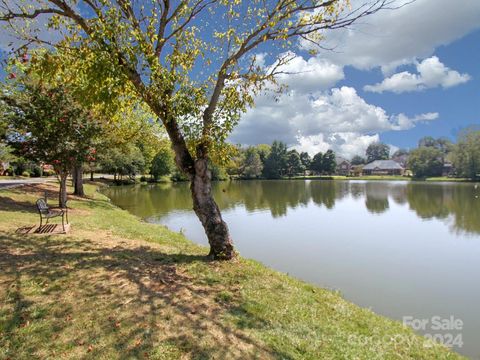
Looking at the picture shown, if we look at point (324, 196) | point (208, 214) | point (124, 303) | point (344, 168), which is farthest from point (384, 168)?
point (124, 303)

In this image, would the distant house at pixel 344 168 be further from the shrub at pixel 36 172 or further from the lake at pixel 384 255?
the lake at pixel 384 255

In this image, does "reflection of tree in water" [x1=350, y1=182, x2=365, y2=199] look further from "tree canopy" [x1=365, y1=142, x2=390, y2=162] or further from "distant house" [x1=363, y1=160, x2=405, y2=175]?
"tree canopy" [x1=365, y1=142, x2=390, y2=162]

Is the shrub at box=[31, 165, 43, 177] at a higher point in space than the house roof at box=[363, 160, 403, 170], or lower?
lower

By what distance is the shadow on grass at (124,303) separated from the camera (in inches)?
169

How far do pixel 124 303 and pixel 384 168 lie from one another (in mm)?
147143

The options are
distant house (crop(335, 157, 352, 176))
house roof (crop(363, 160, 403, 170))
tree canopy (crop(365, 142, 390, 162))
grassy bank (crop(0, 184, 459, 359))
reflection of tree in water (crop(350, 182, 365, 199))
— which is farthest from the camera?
tree canopy (crop(365, 142, 390, 162))

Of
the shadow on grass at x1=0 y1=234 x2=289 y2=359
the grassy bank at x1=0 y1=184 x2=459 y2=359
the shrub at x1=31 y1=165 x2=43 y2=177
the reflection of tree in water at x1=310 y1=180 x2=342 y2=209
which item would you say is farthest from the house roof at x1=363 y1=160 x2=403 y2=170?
the shadow on grass at x1=0 y1=234 x2=289 y2=359

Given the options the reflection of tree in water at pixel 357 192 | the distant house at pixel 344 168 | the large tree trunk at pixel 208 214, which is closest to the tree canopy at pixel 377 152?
the distant house at pixel 344 168

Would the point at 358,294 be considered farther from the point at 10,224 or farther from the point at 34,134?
the point at 34,134

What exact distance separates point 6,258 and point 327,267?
35.6ft

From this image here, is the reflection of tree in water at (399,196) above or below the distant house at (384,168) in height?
below

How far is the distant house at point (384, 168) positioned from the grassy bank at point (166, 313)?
14218 centimetres

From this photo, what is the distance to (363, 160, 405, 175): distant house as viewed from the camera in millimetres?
135500

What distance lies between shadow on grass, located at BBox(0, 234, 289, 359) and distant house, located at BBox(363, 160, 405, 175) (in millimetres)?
143631
